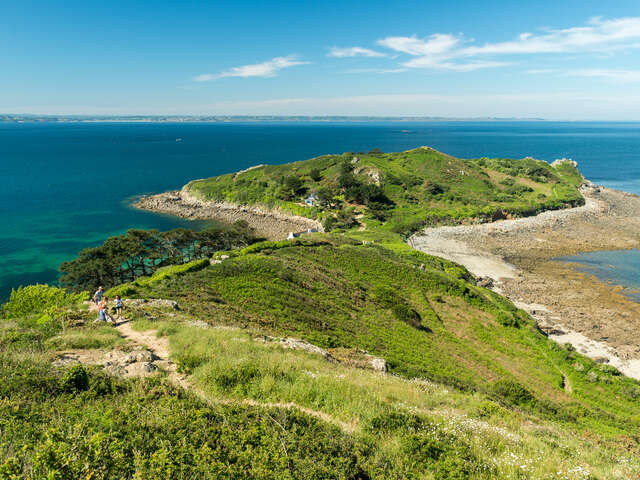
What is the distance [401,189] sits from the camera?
106312 millimetres

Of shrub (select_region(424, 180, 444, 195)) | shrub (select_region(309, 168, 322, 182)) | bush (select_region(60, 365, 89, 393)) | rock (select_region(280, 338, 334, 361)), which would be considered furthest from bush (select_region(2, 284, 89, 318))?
shrub (select_region(309, 168, 322, 182))

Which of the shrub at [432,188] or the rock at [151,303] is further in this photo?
the shrub at [432,188]

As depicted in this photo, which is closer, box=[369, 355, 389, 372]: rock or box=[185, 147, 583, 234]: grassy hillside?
box=[369, 355, 389, 372]: rock

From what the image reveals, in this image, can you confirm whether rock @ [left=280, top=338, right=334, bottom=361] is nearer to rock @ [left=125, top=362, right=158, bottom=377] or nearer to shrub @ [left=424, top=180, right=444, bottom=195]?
rock @ [left=125, top=362, right=158, bottom=377]

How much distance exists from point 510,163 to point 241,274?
5479 inches

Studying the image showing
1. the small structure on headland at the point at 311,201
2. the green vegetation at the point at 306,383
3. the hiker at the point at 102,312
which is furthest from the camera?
the small structure on headland at the point at 311,201

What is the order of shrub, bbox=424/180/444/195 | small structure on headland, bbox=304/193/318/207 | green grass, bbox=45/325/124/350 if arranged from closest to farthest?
green grass, bbox=45/325/124/350 < small structure on headland, bbox=304/193/318/207 < shrub, bbox=424/180/444/195

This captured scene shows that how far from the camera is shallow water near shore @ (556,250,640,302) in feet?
174

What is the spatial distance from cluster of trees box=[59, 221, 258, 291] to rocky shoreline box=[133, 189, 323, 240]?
22.5 metres

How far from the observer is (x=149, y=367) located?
1301 centimetres

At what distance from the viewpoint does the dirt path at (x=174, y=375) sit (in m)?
10.9

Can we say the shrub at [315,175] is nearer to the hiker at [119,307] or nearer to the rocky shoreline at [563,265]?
the rocky shoreline at [563,265]

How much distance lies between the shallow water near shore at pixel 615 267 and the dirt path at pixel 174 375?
193 ft

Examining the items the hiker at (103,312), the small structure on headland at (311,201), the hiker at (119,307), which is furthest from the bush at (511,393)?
the small structure on headland at (311,201)
